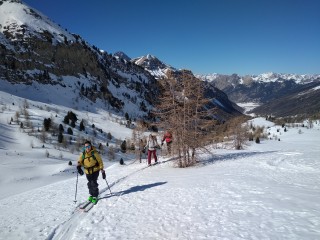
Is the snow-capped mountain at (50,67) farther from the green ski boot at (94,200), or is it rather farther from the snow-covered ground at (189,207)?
the green ski boot at (94,200)

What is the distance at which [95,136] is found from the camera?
2104 inches

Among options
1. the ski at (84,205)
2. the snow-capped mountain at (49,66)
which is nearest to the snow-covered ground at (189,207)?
the ski at (84,205)

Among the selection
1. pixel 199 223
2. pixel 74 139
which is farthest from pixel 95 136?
pixel 199 223

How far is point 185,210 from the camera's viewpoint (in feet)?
31.6

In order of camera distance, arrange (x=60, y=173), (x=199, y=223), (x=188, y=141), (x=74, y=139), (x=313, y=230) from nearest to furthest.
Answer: (x=313, y=230), (x=199, y=223), (x=188, y=141), (x=60, y=173), (x=74, y=139)

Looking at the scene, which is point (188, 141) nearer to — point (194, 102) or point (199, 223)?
point (194, 102)

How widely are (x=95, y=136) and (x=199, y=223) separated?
47065 millimetres

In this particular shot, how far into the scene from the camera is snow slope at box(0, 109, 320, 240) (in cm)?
782

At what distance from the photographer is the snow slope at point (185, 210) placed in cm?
782

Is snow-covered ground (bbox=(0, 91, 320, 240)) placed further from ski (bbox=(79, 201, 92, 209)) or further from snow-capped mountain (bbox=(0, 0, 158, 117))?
snow-capped mountain (bbox=(0, 0, 158, 117))

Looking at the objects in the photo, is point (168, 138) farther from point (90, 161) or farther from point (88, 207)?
point (88, 207)

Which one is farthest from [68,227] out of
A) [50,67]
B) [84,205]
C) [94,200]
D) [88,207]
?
[50,67]

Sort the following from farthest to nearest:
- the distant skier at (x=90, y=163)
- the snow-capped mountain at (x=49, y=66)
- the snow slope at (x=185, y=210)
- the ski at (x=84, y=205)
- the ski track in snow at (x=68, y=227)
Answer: the snow-capped mountain at (x=49, y=66), the distant skier at (x=90, y=163), the ski at (x=84, y=205), the ski track in snow at (x=68, y=227), the snow slope at (x=185, y=210)

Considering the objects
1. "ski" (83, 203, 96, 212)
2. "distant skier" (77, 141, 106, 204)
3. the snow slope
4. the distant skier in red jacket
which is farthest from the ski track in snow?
the distant skier in red jacket
